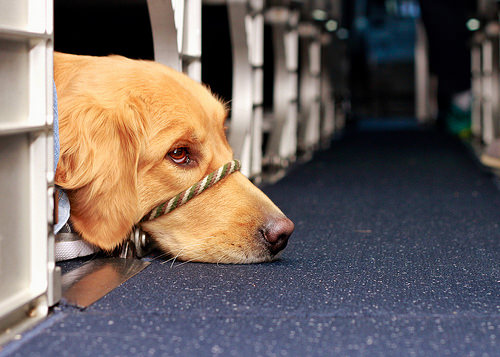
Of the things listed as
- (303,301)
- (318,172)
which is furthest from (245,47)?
(303,301)

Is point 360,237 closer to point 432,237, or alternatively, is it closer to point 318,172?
point 432,237

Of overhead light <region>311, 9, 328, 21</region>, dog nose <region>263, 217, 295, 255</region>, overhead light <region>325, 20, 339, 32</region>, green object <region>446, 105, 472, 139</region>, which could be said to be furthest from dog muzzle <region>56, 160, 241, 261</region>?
green object <region>446, 105, 472, 139</region>

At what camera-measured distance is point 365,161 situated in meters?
5.52

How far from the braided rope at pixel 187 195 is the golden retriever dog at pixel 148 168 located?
14mm

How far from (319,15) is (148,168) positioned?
5.73m

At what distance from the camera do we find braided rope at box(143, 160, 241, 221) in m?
1.73

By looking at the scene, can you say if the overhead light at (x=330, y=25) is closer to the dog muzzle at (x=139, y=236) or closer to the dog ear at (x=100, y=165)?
the dog muzzle at (x=139, y=236)

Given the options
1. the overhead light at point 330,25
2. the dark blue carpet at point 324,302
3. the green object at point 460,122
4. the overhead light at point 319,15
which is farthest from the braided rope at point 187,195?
the green object at point 460,122

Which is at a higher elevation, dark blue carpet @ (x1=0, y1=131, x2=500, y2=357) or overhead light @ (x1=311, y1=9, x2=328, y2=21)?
overhead light @ (x1=311, y1=9, x2=328, y2=21)

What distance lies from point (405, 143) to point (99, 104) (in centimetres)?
654

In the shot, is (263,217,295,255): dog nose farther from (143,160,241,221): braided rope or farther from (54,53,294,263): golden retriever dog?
(143,160,241,221): braided rope

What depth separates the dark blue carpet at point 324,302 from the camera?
1171 millimetres

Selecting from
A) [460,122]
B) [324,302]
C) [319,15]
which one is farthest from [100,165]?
[460,122]

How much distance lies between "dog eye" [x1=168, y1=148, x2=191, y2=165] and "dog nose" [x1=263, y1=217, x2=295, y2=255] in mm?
282
